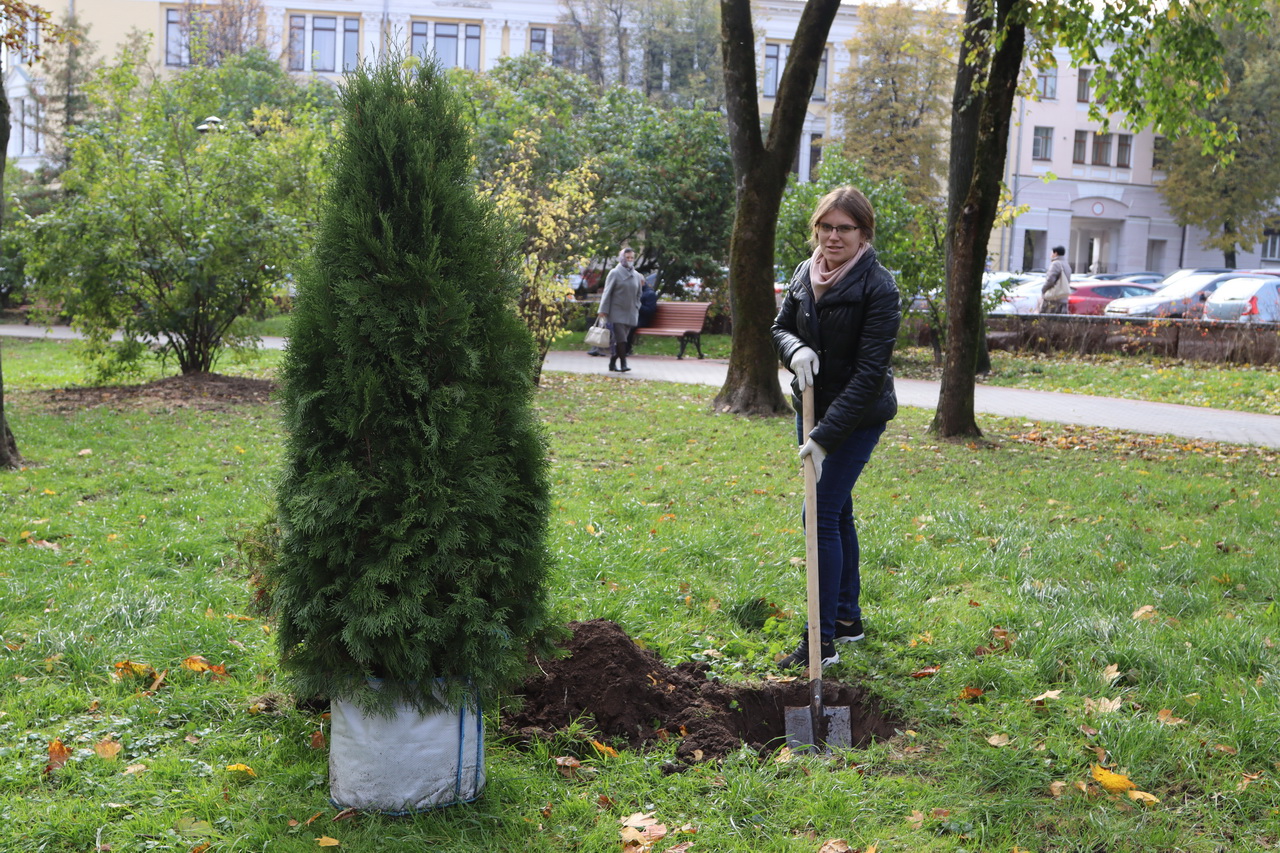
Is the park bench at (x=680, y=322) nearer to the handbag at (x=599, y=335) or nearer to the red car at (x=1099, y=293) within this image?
the handbag at (x=599, y=335)

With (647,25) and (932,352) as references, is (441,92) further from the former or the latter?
(647,25)

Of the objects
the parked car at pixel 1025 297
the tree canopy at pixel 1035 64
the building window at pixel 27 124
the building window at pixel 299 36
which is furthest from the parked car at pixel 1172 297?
the building window at pixel 299 36

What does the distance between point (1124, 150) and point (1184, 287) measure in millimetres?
28823

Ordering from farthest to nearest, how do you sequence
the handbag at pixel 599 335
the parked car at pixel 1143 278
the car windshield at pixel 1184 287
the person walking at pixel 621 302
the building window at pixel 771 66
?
the building window at pixel 771 66 < the parked car at pixel 1143 278 < the car windshield at pixel 1184 287 < the handbag at pixel 599 335 < the person walking at pixel 621 302

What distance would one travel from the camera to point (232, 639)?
15.3 feet

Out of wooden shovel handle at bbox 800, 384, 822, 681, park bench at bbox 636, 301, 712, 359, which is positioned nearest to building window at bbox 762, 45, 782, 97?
park bench at bbox 636, 301, 712, 359

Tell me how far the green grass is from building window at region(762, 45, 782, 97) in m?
49.9

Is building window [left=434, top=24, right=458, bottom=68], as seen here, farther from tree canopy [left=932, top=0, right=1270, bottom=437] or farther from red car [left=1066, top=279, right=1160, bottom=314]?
tree canopy [left=932, top=0, right=1270, bottom=437]

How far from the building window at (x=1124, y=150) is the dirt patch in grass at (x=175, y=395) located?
5087cm

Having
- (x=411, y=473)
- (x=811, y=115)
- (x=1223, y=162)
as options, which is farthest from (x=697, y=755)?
(x=811, y=115)

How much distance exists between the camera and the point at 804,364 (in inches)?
174

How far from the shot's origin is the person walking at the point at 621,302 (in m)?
17.5

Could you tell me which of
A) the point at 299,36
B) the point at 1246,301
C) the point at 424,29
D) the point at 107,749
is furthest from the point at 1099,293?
the point at 299,36

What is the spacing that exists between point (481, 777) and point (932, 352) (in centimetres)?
1798
